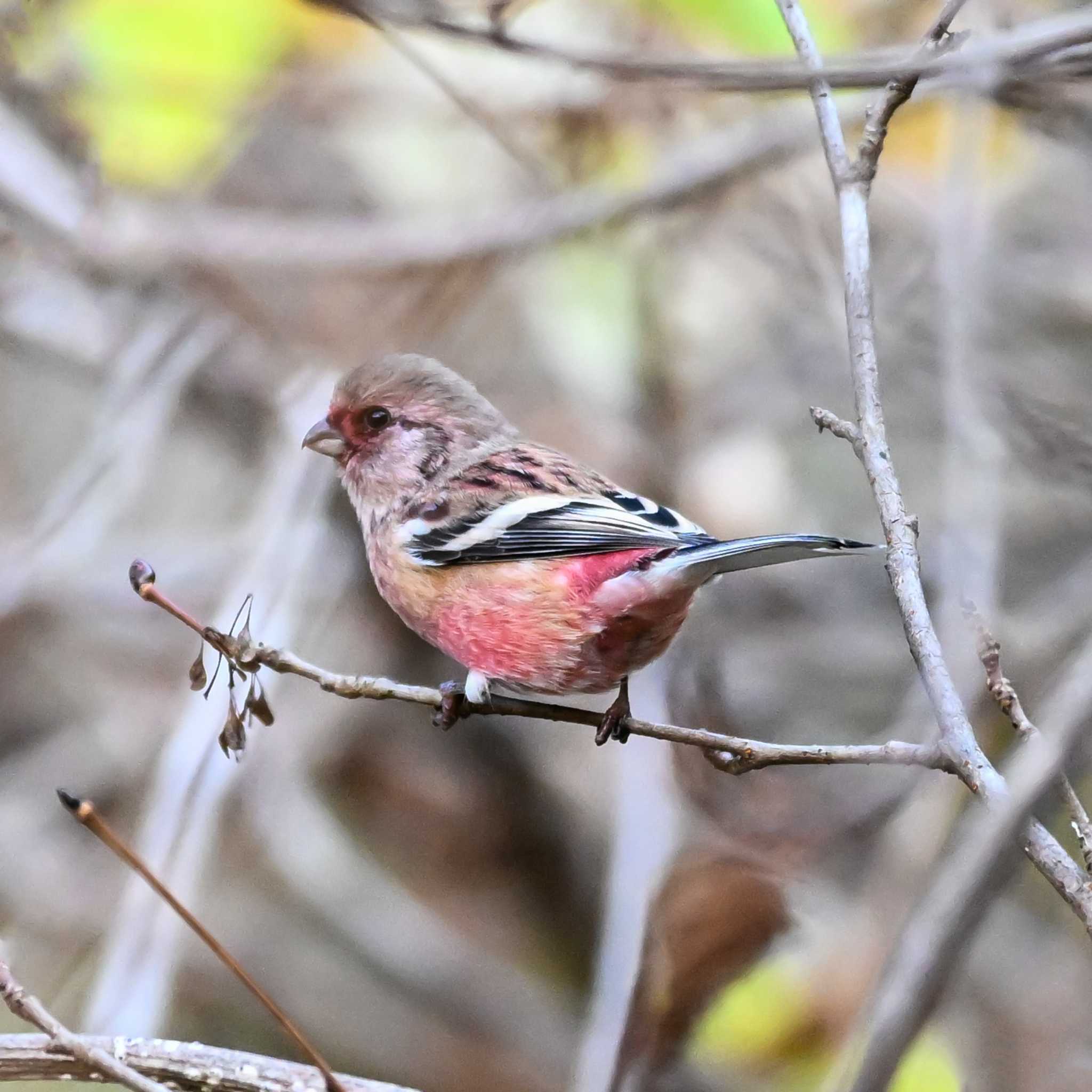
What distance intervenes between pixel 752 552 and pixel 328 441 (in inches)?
47.7

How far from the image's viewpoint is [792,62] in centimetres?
219

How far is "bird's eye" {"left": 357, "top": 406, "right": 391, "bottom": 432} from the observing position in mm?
2799

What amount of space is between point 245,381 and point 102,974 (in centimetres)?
246

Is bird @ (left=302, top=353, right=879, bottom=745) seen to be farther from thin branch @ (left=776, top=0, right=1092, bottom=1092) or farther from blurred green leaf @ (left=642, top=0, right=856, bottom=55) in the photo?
blurred green leaf @ (left=642, top=0, right=856, bottom=55)

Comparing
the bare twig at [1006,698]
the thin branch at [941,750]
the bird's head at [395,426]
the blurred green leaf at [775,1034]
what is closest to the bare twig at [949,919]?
the thin branch at [941,750]

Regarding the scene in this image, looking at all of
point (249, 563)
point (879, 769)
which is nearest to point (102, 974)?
point (249, 563)

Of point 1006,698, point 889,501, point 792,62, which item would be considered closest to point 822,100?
point 792,62

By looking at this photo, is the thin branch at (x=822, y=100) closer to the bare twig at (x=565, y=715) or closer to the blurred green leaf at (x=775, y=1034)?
the bare twig at (x=565, y=715)

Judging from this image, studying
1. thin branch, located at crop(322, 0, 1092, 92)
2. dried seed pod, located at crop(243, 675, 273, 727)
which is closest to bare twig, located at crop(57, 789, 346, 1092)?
dried seed pod, located at crop(243, 675, 273, 727)

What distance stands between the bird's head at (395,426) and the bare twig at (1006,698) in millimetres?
1300

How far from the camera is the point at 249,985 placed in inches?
64.6

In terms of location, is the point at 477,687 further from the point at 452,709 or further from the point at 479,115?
the point at 479,115

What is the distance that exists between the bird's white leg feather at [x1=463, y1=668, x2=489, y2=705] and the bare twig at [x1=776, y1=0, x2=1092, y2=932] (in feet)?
2.50

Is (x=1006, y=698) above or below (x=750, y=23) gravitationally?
below
